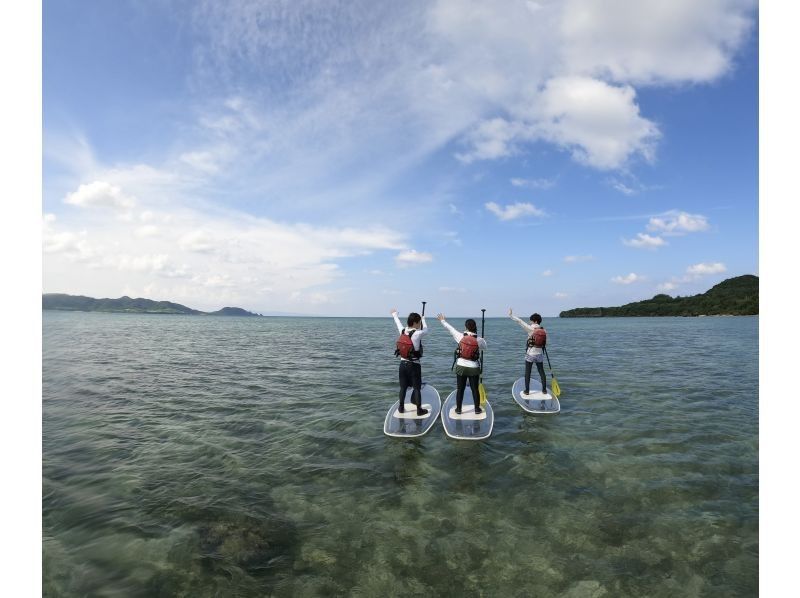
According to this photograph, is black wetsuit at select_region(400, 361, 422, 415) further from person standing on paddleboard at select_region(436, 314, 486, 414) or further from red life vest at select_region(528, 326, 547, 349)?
red life vest at select_region(528, 326, 547, 349)

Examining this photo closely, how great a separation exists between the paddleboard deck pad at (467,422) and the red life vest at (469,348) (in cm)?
217

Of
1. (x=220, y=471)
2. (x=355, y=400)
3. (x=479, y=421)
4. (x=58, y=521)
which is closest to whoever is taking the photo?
(x=58, y=521)

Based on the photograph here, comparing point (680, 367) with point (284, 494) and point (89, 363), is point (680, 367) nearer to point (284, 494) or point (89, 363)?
point (284, 494)

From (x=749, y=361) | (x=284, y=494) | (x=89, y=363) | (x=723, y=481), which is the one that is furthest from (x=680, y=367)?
(x=89, y=363)

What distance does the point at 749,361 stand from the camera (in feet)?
96.6

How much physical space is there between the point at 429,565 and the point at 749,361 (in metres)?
35.4

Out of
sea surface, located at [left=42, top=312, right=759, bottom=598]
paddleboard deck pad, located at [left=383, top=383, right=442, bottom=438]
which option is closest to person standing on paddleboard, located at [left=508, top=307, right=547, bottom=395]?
sea surface, located at [left=42, top=312, right=759, bottom=598]

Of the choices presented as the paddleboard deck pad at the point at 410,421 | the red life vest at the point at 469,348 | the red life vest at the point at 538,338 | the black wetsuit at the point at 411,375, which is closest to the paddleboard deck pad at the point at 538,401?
the red life vest at the point at 538,338

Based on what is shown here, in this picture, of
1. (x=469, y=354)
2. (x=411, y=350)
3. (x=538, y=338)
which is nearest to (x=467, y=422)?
(x=469, y=354)

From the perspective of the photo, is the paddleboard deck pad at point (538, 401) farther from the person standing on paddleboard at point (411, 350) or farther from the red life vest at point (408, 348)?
the red life vest at point (408, 348)

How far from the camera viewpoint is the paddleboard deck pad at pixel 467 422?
1179cm

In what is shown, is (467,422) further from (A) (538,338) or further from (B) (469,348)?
(A) (538,338)

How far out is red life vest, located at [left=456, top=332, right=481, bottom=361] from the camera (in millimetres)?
12273

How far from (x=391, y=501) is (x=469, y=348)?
5.51 m
